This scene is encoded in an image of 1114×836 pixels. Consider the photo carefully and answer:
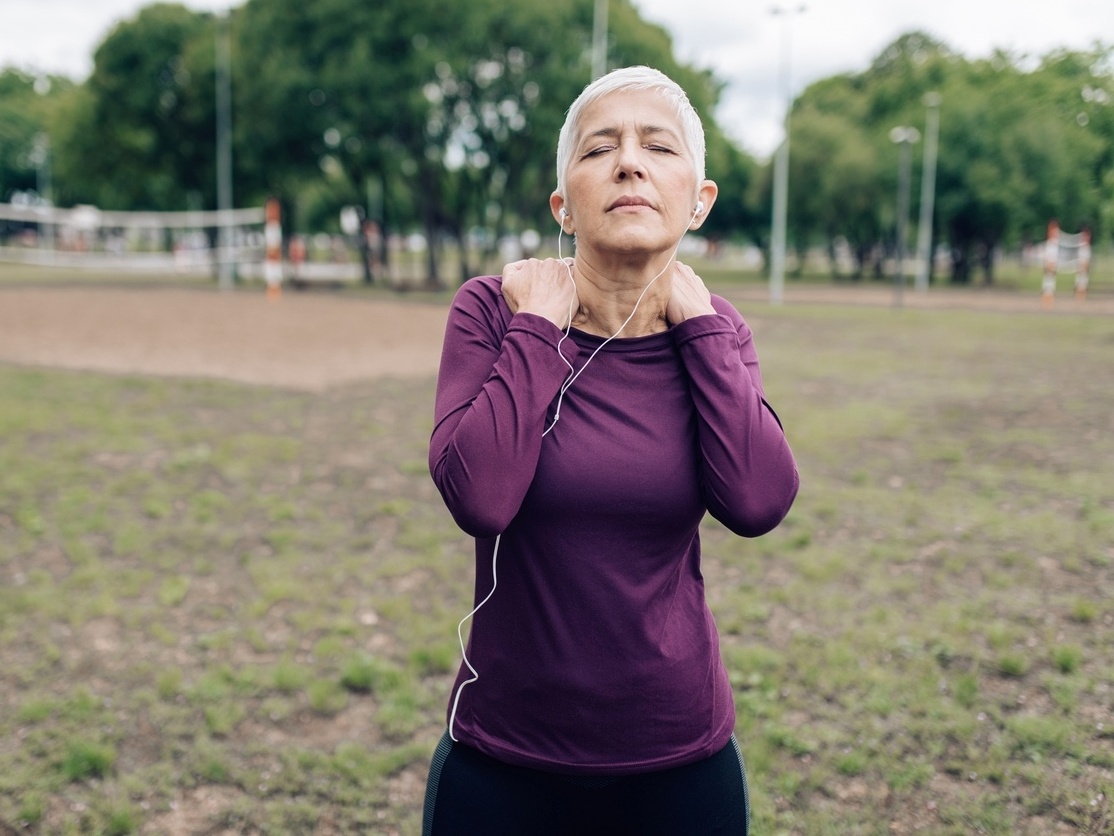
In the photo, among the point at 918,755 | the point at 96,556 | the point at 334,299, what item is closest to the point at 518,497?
the point at 918,755

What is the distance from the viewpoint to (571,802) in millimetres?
1633

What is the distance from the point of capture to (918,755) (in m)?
3.52

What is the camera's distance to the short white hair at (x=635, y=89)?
166cm

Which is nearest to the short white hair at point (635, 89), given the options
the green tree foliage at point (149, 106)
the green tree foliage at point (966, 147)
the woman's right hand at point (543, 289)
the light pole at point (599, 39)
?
the woman's right hand at point (543, 289)

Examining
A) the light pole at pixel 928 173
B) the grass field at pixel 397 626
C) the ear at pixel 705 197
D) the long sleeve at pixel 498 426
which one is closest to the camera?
the long sleeve at pixel 498 426

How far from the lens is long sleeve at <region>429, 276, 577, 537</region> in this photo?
1.53 meters

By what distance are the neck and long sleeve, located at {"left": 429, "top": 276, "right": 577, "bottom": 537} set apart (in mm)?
88

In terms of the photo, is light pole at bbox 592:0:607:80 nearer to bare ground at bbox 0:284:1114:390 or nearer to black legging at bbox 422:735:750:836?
bare ground at bbox 0:284:1114:390

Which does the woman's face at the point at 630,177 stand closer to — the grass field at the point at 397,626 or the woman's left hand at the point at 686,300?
the woman's left hand at the point at 686,300

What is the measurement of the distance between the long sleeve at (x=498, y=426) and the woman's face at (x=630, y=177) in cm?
20

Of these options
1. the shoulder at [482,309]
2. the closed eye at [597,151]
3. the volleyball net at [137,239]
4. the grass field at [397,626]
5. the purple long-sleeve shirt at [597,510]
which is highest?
A: the volleyball net at [137,239]

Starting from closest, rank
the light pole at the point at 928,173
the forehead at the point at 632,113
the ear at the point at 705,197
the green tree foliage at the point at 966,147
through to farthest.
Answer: the forehead at the point at 632,113, the ear at the point at 705,197, the green tree foliage at the point at 966,147, the light pole at the point at 928,173

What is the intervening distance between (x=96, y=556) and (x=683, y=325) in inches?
193

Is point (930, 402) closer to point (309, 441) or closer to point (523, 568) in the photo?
point (309, 441)
